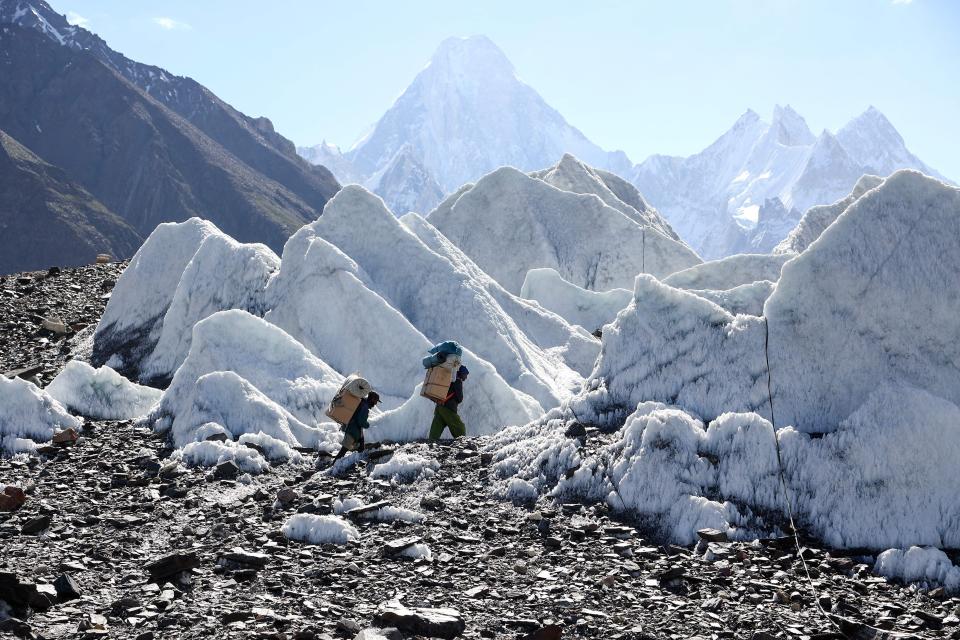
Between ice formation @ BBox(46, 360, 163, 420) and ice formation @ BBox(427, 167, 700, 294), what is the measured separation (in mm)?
24093

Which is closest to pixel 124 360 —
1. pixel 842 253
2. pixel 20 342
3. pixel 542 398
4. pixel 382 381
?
pixel 20 342

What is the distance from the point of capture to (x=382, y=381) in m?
17.2

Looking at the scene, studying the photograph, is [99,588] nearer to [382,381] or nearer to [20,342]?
[382,381]

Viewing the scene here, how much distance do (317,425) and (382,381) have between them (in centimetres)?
305

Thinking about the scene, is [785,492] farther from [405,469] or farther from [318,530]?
[318,530]

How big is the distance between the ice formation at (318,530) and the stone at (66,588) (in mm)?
2178

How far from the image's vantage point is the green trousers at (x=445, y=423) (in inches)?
514

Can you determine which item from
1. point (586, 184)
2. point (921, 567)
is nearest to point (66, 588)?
point (921, 567)

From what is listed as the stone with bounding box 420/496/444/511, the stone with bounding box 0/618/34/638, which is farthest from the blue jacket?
the stone with bounding box 0/618/34/638

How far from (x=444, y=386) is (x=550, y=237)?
88.5 feet

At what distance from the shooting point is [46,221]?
463 ft

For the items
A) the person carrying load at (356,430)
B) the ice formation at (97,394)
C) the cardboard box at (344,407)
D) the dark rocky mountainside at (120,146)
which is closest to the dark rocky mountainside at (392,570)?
the person carrying load at (356,430)

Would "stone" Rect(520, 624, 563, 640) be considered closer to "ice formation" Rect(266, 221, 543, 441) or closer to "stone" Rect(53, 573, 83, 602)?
"stone" Rect(53, 573, 83, 602)

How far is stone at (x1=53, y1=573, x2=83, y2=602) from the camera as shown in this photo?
680cm
